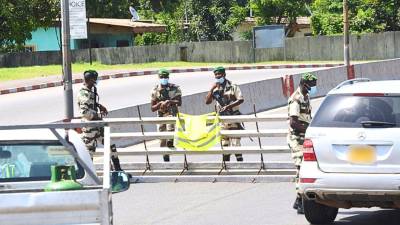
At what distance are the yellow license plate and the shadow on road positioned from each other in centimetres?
127

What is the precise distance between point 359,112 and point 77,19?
33.2 ft

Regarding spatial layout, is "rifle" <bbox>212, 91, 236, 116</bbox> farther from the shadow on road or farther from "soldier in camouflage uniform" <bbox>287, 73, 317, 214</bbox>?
the shadow on road

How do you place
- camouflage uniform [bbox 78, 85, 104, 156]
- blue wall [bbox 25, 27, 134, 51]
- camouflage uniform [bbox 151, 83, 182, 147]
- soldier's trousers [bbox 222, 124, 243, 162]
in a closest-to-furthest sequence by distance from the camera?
camouflage uniform [bbox 78, 85, 104, 156]
soldier's trousers [bbox 222, 124, 243, 162]
camouflage uniform [bbox 151, 83, 182, 147]
blue wall [bbox 25, 27, 134, 51]

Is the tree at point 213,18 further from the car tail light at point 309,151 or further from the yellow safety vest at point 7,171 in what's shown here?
the yellow safety vest at point 7,171

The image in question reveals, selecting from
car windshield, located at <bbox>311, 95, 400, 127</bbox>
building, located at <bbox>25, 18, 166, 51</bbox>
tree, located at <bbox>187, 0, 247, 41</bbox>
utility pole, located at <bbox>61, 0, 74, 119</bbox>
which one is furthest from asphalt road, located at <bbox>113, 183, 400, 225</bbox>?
tree, located at <bbox>187, 0, 247, 41</bbox>

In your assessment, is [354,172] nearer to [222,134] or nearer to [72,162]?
[72,162]

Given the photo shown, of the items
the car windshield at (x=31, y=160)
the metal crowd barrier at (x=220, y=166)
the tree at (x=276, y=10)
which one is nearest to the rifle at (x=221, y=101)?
the metal crowd barrier at (x=220, y=166)

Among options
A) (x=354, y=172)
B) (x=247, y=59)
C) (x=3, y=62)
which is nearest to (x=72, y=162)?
(x=354, y=172)

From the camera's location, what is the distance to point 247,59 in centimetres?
5678

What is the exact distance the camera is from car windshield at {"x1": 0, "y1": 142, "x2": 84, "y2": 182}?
20.9ft

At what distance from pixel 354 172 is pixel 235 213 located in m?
2.30

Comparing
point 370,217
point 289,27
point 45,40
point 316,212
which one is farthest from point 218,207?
point 289,27

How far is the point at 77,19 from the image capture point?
17.9m

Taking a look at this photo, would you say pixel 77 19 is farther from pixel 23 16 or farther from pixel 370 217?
Answer: pixel 23 16
